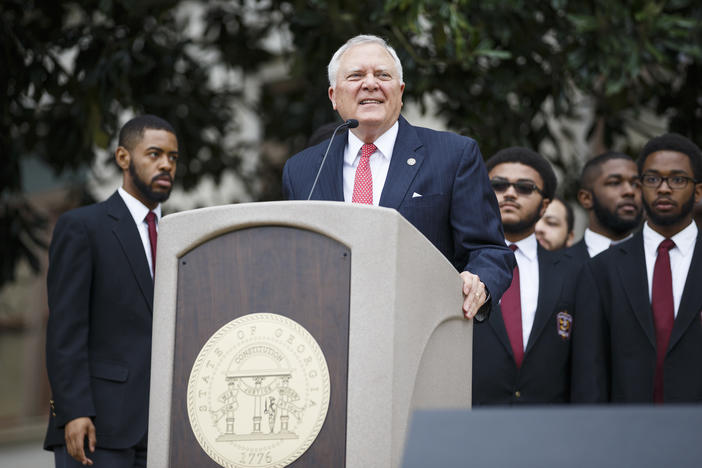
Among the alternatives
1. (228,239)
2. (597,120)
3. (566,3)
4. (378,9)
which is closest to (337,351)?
(228,239)

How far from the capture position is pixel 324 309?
260 centimetres

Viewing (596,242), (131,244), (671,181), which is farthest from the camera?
(596,242)

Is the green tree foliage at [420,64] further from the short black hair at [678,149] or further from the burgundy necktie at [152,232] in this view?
the burgundy necktie at [152,232]

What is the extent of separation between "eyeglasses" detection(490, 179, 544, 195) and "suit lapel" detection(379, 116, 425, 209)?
75.7 inches

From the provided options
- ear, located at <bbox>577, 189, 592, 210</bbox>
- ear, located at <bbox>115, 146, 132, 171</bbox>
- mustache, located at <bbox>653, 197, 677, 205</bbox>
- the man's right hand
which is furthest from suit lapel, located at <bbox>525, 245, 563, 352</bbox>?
ear, located at <bbox>115, 146, 132, 171</bbox>

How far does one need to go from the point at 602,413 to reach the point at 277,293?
1138 mm

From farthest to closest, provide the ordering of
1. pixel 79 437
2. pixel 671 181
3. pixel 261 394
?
1. pixel 671 181
2. pixel 79 437
3. pixel 261 394

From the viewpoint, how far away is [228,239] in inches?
109

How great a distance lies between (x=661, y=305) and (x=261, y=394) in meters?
2.45

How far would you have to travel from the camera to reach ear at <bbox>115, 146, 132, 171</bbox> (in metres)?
5.04

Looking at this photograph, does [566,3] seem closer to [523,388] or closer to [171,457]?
[523,388]

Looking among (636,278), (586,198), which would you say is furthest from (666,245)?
(586,198)

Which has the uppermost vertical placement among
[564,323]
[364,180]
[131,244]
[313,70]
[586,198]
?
[313,70]

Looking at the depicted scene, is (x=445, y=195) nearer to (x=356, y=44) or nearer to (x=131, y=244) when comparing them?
(x=356, y=44)
